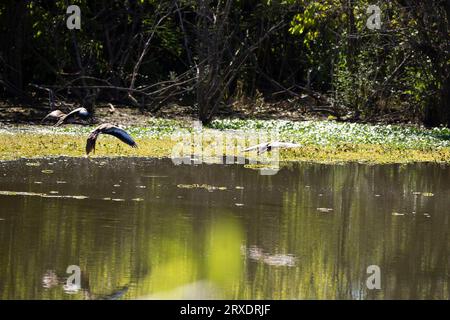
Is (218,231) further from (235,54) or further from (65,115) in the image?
(235,54)

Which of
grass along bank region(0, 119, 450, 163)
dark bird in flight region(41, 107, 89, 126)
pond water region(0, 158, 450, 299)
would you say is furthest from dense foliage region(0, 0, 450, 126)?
pond water region(0, 158, 450, 299)

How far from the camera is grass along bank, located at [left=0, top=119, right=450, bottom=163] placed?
17.9 metres

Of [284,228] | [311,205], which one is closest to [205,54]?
[311,205]

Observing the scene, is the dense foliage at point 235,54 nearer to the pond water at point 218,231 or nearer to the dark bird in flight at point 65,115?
the dark bird in flight at point 65,115

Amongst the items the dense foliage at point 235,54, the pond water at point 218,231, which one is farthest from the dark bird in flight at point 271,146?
the dense foliage at point 235,54

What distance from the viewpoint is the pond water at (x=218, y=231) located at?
8.75m

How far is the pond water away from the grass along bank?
1448mm

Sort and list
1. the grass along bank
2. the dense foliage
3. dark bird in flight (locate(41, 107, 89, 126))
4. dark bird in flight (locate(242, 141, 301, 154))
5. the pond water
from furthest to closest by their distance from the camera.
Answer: the dense foliage → dark bird in flight (locate(41, 107, 89, 126)) → the grass along bank → dark bird in flight (locate(242, 141, 301, 154)) → the pond water

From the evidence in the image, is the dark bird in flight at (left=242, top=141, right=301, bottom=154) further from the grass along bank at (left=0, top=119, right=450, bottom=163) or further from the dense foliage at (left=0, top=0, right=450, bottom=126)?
the dense foliage at (left=0, top=0, right=450, bottom=126)

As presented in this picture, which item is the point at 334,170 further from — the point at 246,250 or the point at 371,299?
the point at 371,299

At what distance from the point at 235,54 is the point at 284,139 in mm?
5731

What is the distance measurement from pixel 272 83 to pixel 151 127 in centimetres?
688

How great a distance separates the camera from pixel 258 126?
2344 cm

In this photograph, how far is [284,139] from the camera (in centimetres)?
2056
